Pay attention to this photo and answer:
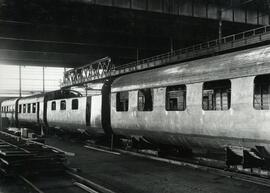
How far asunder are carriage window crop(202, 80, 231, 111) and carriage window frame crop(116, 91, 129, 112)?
14.9ft

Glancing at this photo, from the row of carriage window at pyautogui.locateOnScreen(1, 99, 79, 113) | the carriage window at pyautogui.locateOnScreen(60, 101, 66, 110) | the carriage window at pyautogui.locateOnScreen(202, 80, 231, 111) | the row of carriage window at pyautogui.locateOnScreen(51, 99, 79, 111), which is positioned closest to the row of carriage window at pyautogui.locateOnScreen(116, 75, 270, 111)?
the carriage window at pyautogui.locateOnScreen(202, 80, 231, 111)

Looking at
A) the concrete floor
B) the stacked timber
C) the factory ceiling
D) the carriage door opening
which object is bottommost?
the concrete floor

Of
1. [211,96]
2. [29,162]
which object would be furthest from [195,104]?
[29,162]

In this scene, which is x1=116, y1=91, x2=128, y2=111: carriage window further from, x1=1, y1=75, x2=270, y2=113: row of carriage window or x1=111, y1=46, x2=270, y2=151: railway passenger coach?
x1=111, y1=46, x2=270, y2=151: railway passenger coach

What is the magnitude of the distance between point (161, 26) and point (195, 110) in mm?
19722

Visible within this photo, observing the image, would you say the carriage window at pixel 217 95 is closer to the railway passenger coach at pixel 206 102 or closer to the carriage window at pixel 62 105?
the railway passenger coach at pixel 206 102

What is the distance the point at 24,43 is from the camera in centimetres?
3609

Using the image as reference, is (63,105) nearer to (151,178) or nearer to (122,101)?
(122,101)

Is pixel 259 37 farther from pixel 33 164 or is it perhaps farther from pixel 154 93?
pixel 33 164

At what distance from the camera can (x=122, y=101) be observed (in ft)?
47.0

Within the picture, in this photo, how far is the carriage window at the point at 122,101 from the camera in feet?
45.7

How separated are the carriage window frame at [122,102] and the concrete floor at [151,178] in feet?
6.79

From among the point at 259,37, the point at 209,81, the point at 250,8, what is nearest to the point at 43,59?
the point at 250,8

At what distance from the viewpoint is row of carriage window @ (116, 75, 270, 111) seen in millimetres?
8174
